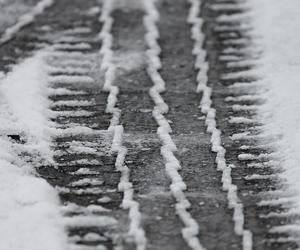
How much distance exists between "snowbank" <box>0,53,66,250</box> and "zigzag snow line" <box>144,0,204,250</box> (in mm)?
501

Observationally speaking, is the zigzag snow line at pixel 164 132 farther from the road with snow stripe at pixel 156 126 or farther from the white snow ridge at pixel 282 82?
the white snow ridge at pixel 282 82

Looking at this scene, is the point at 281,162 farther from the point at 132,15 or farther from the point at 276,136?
the point at 132,15

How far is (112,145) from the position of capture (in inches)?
138

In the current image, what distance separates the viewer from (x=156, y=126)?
145 inches

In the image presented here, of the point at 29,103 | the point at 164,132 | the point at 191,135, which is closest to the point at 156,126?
the point at 164,132

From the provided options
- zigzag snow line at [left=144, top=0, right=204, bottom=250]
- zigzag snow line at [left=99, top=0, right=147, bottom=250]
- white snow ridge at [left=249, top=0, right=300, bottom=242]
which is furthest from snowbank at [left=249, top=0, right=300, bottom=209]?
zigzag snow line at [left=99, top=0, right=147, bottom=250]

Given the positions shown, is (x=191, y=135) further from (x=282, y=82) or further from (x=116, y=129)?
(x=282, y=82)

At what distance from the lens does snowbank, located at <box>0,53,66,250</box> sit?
9.37 ft

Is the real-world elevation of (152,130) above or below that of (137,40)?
below

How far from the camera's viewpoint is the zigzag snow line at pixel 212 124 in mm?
2926

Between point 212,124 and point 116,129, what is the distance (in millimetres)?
488

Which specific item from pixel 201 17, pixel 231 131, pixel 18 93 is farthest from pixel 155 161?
pixel 201 17

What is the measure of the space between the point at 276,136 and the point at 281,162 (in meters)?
0.22

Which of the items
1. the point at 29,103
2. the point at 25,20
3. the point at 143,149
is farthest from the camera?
the point at 25,20
